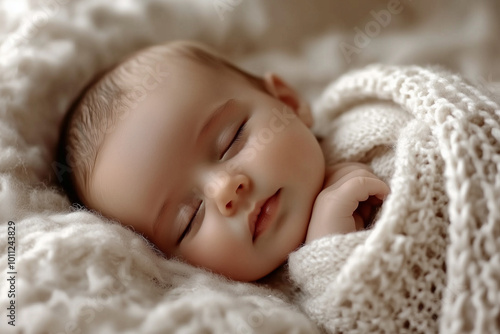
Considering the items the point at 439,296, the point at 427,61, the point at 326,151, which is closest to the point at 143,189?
the point at 326,151

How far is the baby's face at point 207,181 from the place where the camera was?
1042 mm

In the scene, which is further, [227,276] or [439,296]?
[227,276]

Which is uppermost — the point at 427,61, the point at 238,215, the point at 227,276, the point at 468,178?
the point at 427,61

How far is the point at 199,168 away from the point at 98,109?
30 centimetres

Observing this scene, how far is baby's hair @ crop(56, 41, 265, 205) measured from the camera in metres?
1.15

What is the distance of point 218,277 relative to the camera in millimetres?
1004

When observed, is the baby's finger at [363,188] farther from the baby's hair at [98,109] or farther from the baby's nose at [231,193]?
the baby's hair at [98,109]

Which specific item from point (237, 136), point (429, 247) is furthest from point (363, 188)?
point (237, 136)

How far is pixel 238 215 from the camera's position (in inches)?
40.8

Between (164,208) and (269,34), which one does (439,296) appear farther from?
(269,34)

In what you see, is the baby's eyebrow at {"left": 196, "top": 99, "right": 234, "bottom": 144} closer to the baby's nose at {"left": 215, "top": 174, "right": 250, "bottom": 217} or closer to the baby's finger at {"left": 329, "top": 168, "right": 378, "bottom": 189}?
the baby's nose at {"left": 215, "top": 174, "right": 250, "bottom": 217}

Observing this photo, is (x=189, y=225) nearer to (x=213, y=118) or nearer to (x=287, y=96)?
(x=213, y=118)

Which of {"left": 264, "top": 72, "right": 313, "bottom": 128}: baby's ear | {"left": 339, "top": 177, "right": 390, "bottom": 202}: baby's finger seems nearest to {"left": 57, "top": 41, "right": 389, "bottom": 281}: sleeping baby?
{"left": 339, "top": 177, "right": 390, "bottom": 202}: baby's finger

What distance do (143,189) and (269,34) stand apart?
33.2 inches
